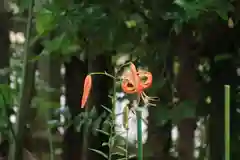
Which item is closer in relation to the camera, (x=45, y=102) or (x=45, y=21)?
(x=45, y=21)

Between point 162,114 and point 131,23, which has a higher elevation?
point 131,23

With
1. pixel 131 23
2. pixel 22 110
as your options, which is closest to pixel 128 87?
pixel 131 23

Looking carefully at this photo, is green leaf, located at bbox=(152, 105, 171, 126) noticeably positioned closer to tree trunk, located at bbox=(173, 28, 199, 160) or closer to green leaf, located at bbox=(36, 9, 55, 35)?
tree trunk, located at bbox=(173, 28, 199, 160)

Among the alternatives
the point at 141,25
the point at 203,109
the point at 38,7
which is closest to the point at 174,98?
the point at 203,109

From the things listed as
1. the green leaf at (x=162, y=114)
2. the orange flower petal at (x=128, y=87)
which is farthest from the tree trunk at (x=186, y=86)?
the orange flower petal at (x=128, y=87)

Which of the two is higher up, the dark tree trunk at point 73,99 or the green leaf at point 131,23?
the green leaf at point 131,23

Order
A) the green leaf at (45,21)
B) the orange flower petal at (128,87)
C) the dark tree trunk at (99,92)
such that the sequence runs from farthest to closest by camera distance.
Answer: the dark tree trunk at (99,92) < the green leaf at (45,21) < the orange flower petal at (128,87)

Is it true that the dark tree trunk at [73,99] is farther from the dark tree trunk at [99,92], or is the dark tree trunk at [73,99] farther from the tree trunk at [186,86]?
the tree trunk at [186,86]

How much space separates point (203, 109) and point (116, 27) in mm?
220

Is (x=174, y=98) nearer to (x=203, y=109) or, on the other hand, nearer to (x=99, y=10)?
(x=203, y=109)

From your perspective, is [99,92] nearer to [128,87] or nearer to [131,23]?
[131,23]

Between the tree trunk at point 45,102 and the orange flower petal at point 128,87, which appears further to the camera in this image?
the tree trunk at point 45,102

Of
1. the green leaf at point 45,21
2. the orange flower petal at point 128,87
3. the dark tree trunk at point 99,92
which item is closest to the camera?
the orange flower petal at point 128,87

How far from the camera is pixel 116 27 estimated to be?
2.11ft
